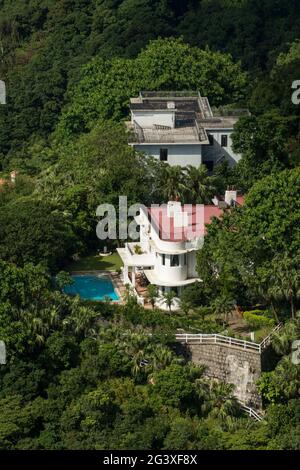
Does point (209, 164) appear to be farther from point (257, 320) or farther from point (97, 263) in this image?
point (257, 320)

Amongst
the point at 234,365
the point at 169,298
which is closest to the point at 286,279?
the point at 234,365

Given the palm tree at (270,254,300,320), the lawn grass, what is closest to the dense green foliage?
the palm tree at (270,254,300,320)

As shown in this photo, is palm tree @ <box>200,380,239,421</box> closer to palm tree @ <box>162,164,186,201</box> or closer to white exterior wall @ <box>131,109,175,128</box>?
palm tree @ <box>162,164,186,201</box>

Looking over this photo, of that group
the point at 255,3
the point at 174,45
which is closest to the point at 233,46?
the point at 255,3

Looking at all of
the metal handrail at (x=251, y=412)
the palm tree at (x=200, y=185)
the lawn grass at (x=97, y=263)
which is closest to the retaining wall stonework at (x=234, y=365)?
the metal handrail at (x=251, y=412)
